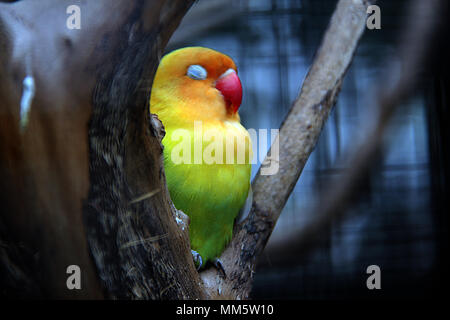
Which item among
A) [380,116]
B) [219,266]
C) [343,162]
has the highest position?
[380,116]

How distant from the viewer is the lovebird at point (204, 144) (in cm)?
72

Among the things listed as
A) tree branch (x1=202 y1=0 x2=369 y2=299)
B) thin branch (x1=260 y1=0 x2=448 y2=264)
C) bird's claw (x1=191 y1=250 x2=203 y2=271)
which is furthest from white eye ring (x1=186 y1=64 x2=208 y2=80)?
thin branch (x1=260 y1=0 x2=448 y2=264)

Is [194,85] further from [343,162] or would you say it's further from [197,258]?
[343,162]

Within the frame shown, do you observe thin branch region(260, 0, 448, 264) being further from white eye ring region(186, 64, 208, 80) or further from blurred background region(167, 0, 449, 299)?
white eye ring region(186, 64, 208, 80)

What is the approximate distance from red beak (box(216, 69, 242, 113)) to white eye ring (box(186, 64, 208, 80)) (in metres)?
0.04

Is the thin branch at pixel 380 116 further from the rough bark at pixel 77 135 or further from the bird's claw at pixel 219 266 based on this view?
the rough bark at pixel 77 135

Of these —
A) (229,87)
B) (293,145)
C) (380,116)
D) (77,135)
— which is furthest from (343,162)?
(77,135)

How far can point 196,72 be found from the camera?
2.63 ft

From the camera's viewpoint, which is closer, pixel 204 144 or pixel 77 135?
pixel 77 135

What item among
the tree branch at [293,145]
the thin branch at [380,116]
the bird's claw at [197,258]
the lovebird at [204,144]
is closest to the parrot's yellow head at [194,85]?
the lovebird at [204,144]

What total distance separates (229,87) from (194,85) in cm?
7

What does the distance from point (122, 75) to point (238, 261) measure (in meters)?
0.52
